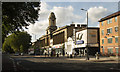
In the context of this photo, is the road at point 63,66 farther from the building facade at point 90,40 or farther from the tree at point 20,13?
the building facade at point 90,40

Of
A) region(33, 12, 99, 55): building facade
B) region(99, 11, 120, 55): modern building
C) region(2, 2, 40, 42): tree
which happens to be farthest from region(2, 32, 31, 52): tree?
region(2, 2, 40, 42): tree

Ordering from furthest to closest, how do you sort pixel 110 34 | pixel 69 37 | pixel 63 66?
pixel 69 37 → pixel 110 34 → pixel 63 66

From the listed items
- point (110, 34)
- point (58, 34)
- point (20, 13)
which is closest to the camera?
point (20, 13)

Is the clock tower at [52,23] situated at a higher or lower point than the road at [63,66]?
higher

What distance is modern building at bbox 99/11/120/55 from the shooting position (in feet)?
162

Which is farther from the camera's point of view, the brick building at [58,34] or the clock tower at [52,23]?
the clock tower at [52,23]

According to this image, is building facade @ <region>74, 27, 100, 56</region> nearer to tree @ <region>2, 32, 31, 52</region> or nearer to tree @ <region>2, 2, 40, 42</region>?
tree @ <region>2, 2, 40, 42</region>

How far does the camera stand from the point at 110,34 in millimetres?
52500

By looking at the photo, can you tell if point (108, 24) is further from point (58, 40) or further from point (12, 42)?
point (12, 42)

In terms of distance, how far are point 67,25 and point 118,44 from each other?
115ft

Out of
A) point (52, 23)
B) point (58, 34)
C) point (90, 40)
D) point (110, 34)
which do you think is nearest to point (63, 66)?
point (110, 34)

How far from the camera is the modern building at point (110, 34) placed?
49.3 metres

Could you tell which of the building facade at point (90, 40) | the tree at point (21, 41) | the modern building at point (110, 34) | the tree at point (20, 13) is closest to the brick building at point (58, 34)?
the tree at point (21, 41)

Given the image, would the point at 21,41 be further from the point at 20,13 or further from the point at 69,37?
the point at 20,13
